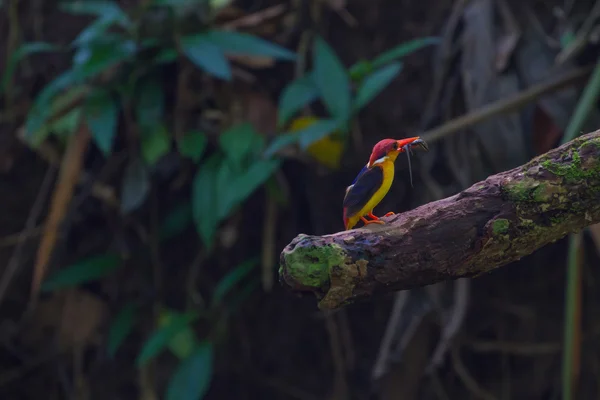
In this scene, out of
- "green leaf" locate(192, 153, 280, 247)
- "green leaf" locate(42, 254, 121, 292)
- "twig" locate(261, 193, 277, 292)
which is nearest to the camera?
"green leaf" locate(192, 153, 280, 247)

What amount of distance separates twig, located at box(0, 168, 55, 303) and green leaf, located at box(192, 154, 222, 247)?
690mm

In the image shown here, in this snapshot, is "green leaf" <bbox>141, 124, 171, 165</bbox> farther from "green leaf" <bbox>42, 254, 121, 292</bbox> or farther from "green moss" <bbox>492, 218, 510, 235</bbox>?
"green moss" <bbox>492, 218, 510, 235</bbox>

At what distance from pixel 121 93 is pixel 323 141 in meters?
0.63

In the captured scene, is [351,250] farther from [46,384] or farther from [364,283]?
[46,384]

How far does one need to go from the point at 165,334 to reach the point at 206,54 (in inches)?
30.8

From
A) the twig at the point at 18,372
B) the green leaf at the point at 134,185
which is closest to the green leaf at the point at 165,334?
the green leaf at the point at 134,185

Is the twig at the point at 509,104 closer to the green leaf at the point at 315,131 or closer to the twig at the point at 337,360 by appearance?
the green leaf at the point at 315,131

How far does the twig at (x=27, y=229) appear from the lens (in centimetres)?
239

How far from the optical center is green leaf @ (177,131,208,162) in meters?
2.07

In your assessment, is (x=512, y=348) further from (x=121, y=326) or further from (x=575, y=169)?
(x=575, y=169)

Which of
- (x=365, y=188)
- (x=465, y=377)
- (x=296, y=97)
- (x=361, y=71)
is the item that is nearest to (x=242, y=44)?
(x=296, y=97)

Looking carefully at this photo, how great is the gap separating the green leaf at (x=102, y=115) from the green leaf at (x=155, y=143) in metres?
0.10

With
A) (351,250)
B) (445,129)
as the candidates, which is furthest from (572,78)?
(351,250)

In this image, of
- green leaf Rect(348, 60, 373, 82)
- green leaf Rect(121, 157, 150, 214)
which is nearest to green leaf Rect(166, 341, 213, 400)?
green leaf Rect(121, 157, 150, 214)
